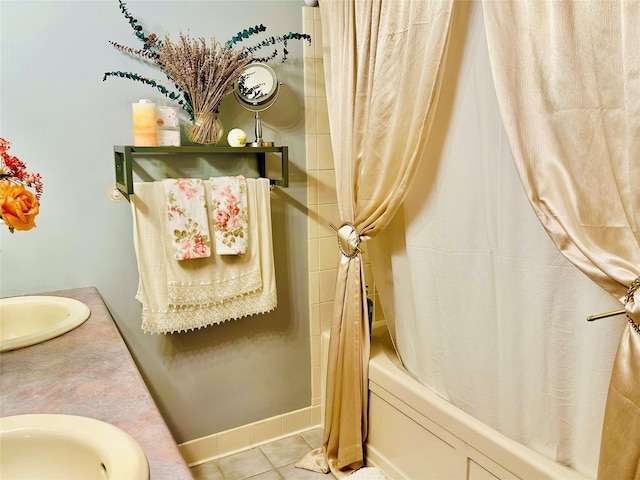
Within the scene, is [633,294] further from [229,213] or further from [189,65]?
[189,65]

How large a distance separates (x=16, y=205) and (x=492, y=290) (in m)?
1.27

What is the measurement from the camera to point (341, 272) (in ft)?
6.43

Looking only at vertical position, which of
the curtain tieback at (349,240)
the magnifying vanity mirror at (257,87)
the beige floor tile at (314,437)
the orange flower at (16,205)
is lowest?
the beige floor tile at (314,437)

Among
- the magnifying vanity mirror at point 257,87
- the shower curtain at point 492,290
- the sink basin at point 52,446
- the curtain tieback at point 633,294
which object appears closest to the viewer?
the sink basin at point 52,446

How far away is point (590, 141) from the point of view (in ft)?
3.68

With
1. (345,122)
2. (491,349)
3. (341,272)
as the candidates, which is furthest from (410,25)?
(491,349)

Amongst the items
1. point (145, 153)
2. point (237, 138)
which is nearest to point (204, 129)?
point (237, 138)

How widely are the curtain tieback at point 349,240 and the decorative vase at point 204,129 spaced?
1.96 feet

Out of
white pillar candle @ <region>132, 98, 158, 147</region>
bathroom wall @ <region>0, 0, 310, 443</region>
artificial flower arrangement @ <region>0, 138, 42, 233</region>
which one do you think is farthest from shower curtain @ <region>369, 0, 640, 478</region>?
artificial flower arrangement @ <region>0, 138, 42, 233</region>

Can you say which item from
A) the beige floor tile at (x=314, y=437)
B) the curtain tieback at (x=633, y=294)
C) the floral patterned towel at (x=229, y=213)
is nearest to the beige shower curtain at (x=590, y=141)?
the curtain tieback at (x=633, y=294)

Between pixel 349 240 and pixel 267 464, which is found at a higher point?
pixel 349 240

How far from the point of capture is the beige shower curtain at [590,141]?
1.05 m

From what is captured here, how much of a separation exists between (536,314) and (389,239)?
0.68 m

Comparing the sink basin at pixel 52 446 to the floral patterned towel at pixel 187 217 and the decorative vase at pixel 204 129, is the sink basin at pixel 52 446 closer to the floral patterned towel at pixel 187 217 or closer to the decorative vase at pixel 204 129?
the floral patterned towel at pixel 187 217
